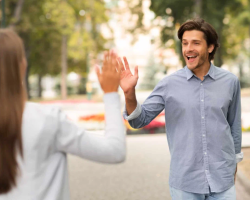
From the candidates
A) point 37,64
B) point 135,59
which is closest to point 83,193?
point 37,64

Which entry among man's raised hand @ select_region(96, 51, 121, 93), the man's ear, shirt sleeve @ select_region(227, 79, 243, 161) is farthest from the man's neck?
man's raised hand @ select_region(96, 51, 121, 93)

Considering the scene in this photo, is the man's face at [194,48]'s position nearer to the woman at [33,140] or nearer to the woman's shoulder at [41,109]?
the woman at [33,140]

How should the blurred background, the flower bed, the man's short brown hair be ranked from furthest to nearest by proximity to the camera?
the flower bed
the blurred background
the man's short brown hair

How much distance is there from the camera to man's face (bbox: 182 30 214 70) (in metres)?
3.09

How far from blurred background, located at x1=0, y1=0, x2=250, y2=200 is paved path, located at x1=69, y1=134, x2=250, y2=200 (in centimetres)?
2

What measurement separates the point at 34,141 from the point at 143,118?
1344mm

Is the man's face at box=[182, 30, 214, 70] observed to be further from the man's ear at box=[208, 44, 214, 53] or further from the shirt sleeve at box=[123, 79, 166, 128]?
the shirt sleeve at box=[123, 79, 166, 128]

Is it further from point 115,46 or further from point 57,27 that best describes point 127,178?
point 57,27

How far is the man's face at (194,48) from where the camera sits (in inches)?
122

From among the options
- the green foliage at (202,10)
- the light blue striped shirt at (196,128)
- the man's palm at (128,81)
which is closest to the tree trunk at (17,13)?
the green foliage at (202,10)

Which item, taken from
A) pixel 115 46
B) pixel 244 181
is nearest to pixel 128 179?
pixel 244 181

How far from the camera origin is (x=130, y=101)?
2.78 m

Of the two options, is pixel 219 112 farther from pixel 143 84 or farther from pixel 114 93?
pixel 143 84

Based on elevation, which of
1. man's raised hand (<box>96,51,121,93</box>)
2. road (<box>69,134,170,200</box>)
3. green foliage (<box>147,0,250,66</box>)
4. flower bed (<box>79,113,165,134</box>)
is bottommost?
flower bed (<box>79,113,165,134</box>)
